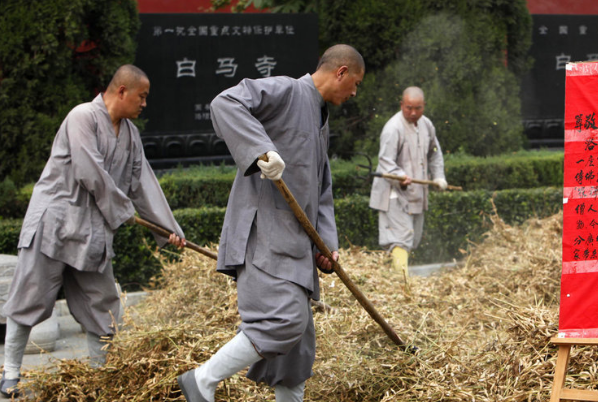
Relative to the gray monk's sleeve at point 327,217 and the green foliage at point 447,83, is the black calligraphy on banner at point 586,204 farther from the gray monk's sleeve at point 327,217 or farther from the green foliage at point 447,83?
the green foliage at point 447,83

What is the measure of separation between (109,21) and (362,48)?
3.25 metres

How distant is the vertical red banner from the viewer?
327 cm

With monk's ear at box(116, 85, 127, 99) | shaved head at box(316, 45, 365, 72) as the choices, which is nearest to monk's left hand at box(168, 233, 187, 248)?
monk's ear at box(116, 85, 127, 99)

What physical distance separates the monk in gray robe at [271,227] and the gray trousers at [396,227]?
3.19m

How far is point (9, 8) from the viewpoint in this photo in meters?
7.30

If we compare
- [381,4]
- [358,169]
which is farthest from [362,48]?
[358,169]

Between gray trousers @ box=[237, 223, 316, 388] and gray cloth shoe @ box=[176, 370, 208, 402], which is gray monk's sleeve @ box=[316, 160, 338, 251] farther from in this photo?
gray cloth shoe @ box=[176, 370, 208, 402]

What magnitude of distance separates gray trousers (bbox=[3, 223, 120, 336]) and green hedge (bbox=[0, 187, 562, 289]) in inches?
84.2

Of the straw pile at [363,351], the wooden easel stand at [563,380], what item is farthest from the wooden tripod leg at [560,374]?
the straw pile at [363,351]

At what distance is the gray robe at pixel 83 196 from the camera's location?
14.4 feet

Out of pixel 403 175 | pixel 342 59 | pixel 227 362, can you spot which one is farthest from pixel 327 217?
pixel 403 175

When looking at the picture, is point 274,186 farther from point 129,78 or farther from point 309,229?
point 129,78

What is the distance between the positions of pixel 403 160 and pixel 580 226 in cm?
348

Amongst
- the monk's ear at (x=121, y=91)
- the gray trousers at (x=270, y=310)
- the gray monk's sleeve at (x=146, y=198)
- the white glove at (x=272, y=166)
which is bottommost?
the gray trousers at (x=270, y=310)
